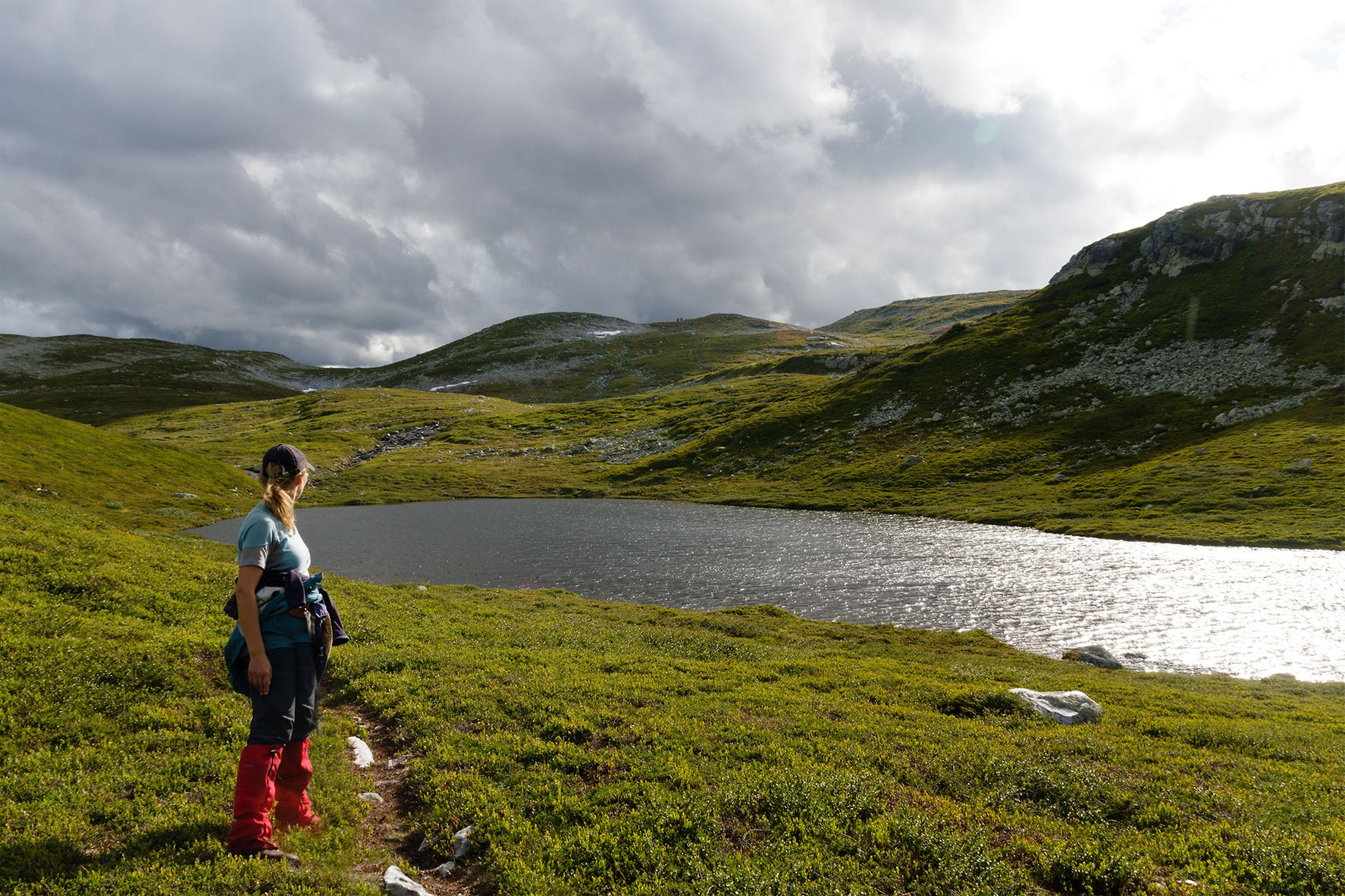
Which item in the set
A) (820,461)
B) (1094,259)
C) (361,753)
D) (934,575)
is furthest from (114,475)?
(1094,259)

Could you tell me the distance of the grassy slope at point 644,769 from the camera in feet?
29.4

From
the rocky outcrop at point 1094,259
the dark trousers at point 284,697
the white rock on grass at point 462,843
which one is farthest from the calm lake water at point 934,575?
the rocky outcrop at point 1094,259

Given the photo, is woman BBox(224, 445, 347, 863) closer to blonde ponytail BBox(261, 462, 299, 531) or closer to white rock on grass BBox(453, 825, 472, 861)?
blonde ponytail BBox(261, 462, 299, 531)

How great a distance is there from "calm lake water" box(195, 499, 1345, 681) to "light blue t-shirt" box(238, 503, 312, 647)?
101ft

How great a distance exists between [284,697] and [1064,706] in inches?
771

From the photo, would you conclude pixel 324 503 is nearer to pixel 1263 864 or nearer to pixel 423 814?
pixel 423 814

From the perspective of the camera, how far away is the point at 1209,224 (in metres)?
123

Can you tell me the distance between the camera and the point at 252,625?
8.30m

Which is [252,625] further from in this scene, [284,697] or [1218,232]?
[1218,232]

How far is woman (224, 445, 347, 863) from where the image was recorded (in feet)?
27.2

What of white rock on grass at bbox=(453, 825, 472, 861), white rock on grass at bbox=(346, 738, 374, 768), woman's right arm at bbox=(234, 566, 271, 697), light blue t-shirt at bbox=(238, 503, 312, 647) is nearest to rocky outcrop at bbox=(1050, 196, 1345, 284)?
white rock on grass at bbox=(453, 825, 472, 861)

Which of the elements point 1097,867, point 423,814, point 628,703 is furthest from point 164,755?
point 1097,867

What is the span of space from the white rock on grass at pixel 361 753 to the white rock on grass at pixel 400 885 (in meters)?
4.21

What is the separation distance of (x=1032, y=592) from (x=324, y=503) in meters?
95.6
